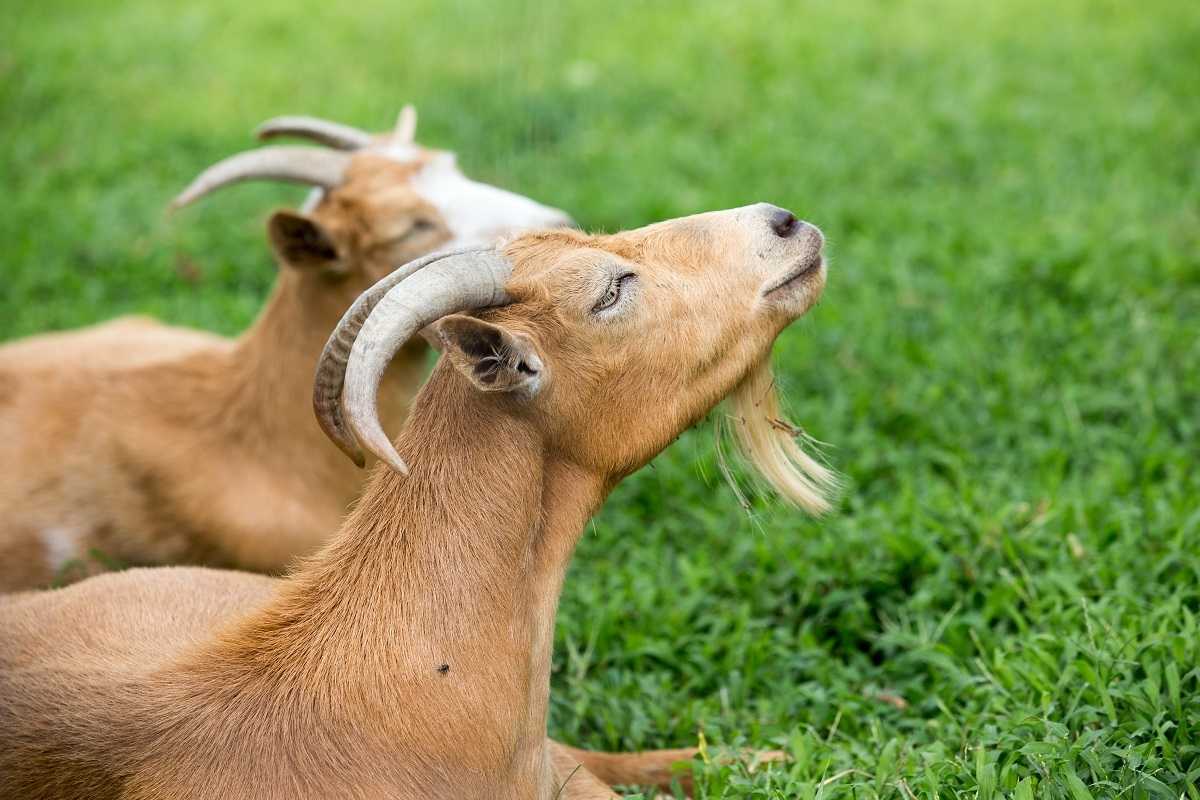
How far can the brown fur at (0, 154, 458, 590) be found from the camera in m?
5.07

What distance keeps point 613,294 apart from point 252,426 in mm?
2316

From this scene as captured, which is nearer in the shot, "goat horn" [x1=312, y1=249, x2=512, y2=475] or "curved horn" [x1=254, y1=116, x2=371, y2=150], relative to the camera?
"goat horn" [x1=312, y1=249, x2=512, y2=475]

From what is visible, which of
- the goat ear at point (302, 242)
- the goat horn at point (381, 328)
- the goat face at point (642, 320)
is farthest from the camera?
the goat ear at point (302, 242)

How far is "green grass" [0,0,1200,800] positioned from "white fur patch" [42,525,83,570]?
1873 millimetres

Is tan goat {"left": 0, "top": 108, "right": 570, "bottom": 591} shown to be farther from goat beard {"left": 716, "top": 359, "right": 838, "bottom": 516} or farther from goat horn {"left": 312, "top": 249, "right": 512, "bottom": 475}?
goat horn {"left": 312, "top": 249, "right": 512, "bottom": 475}

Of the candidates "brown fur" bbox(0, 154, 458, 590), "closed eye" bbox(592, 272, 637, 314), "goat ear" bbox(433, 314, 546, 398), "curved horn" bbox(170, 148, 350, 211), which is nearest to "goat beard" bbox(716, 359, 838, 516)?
"closed eye" bbox(592, 272, 637, 314)

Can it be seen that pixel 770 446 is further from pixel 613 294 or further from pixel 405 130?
pixel 405 130

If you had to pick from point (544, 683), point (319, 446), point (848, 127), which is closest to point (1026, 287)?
point (848, 127)

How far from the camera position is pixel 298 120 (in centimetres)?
554

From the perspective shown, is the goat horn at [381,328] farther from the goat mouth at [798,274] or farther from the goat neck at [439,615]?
the goat mouth at [798,274]

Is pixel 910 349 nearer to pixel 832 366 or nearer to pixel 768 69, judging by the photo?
pixel 832 366

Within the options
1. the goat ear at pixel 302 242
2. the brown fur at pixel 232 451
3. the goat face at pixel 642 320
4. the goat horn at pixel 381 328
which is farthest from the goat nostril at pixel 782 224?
the goat ear at pixel 302 242

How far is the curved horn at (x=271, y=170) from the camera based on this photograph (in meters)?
5.05

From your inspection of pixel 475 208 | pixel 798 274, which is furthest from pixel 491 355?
pixel 475 208
